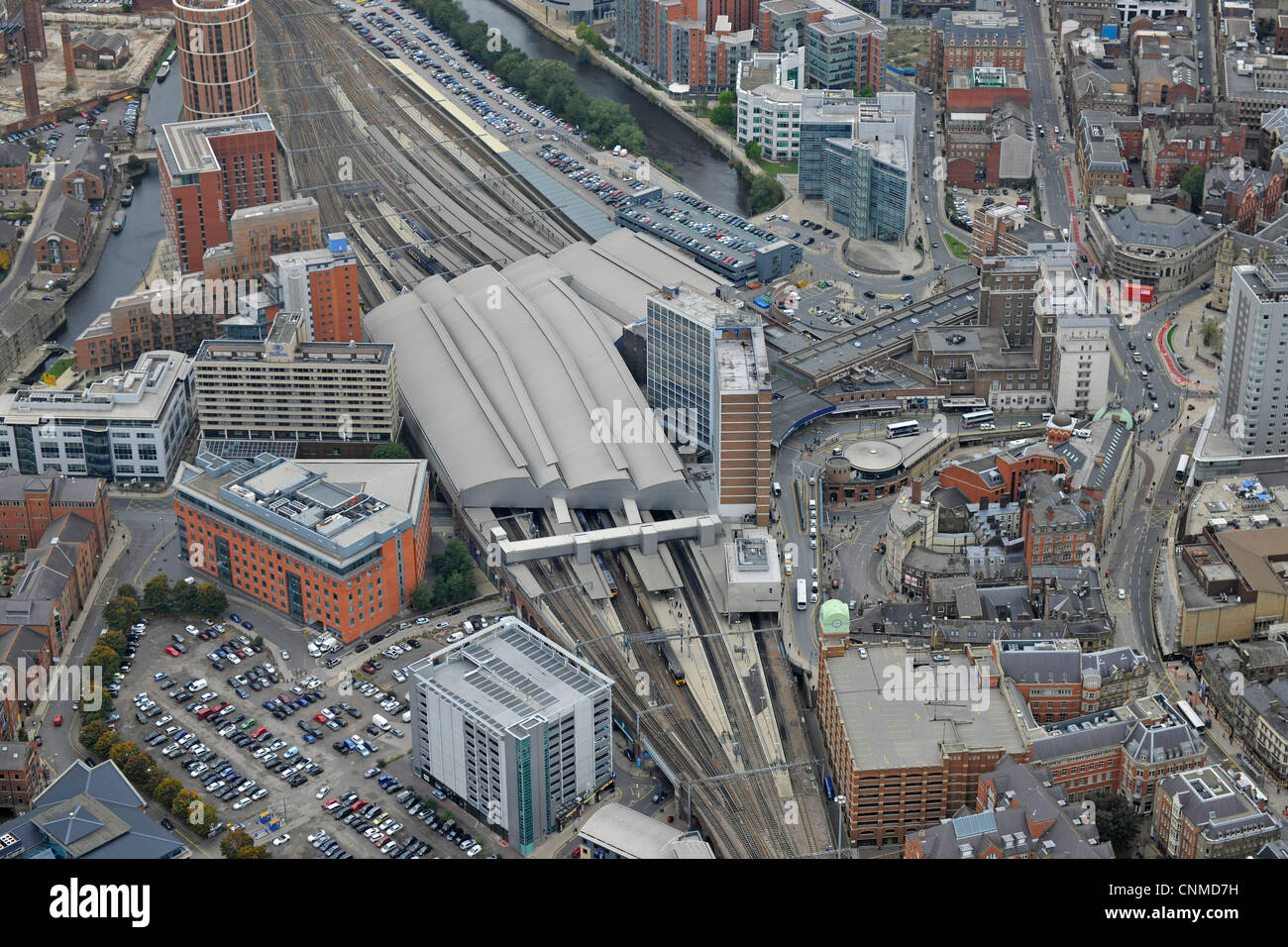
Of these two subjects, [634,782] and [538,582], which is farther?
[538,582]

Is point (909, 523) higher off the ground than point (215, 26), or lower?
lower

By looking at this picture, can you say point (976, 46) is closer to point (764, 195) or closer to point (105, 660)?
point (764, 195)

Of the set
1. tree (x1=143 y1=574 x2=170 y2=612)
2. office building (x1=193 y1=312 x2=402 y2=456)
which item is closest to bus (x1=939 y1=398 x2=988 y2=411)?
office building (x1=193 y1=312 x2=402 y2=456)

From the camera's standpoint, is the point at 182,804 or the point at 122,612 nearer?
the point at 182,804

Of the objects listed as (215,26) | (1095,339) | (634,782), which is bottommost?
(634,782)

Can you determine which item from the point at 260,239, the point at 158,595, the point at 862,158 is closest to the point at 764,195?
the point at 862,158

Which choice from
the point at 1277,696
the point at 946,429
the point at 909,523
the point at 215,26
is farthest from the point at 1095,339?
the point at 215,26

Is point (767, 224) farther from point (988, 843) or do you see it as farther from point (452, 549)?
point (988, 843)

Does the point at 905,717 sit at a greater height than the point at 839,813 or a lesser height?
greater
